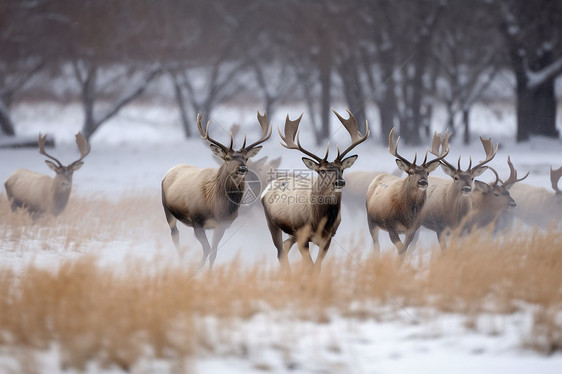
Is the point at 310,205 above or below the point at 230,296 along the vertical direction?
above

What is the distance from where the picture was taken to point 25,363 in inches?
161

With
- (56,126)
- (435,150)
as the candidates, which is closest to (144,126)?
(56,126)

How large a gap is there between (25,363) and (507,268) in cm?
399

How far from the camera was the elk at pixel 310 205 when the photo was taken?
593cm

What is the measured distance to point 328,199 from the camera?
19.9 ft

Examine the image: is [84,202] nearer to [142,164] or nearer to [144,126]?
[142,164]

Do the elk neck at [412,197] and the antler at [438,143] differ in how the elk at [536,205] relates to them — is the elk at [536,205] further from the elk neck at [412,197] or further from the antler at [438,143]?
the elk neck at [412,197]

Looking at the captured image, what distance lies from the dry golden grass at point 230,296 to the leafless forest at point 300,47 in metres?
13.9

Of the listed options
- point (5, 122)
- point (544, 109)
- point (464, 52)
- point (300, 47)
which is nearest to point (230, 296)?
point (544, 109)

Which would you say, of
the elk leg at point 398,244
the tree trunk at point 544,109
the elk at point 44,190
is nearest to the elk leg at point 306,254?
the elk leg at point 398,244

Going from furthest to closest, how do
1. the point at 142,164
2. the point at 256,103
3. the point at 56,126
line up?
the point at 256,103, the point at 56,126, the point at 142,164

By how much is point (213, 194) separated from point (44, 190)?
352 centimetres

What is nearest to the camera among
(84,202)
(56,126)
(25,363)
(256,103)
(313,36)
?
(25,363)

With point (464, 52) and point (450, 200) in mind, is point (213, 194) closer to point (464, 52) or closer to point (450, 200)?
point (450, 200)
